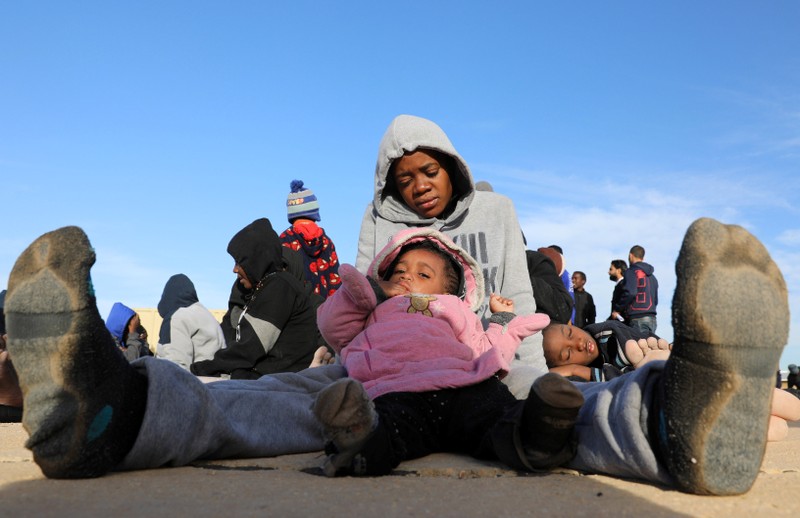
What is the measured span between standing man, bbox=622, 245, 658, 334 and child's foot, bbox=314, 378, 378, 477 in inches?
→ 325

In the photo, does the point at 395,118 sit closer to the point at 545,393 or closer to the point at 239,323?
the point at 239,323

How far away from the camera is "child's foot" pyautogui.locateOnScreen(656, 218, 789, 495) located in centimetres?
144

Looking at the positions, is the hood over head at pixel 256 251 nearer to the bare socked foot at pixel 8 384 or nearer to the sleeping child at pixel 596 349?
the sleeping child at pixel 596 349

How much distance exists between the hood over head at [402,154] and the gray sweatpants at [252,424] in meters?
1.60

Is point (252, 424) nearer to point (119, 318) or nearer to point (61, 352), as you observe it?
point (61, 352)

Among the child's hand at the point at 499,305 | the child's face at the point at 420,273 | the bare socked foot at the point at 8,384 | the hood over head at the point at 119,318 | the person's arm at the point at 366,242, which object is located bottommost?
the hood over head at the point at 119,318

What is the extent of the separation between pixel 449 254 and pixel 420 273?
0.25 metres

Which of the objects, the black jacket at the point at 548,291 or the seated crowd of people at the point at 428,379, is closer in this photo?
the seated crowd of people at the point at 428,379

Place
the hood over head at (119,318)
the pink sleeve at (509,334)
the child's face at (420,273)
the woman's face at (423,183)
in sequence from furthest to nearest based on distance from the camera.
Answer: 1. the hood over head at (119,318)
2. the woman's face at (423,183)
3. the child's face at (420,273)
4. the pink sleeve at (509,334)

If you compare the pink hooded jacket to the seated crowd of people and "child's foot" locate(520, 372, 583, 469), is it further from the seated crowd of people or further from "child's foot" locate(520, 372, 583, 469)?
"child's foot" locate(520, 372, 583, 469)

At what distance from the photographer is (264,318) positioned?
15.9 feet

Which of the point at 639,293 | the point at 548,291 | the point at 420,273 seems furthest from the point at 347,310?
the point at 639,293

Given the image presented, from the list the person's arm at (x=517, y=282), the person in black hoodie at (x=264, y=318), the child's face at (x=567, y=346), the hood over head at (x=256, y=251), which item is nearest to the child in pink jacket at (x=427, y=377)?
the person's arm at (x=517, y=282)

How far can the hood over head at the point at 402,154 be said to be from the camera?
141 inches
